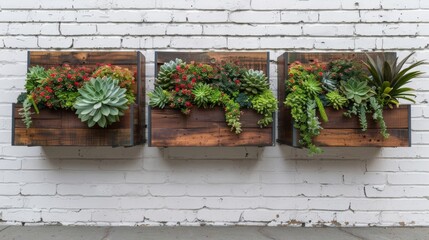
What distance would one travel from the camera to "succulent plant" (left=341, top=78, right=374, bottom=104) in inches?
88.2

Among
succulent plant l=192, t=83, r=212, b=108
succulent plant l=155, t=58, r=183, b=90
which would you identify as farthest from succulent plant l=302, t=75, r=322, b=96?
succulent plant l=155, t=58, r=183, b=90

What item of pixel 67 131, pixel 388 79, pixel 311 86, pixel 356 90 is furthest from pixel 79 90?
pixel 388 79

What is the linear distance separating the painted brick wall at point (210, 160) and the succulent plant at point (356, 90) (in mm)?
513

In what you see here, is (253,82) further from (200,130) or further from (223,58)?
(200,130)

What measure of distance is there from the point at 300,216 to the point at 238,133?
914mm

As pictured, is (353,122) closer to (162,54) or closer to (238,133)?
(238,133)

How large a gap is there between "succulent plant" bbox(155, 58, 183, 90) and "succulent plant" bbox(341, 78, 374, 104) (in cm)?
110

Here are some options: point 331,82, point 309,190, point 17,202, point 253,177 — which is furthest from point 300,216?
point 17,202

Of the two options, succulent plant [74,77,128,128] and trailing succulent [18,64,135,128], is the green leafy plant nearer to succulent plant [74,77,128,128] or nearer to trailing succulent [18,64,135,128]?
trailing succulent [18,64,135,128]

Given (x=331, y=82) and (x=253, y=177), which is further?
(x=253, y=177)

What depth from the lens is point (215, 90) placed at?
89.5 inches

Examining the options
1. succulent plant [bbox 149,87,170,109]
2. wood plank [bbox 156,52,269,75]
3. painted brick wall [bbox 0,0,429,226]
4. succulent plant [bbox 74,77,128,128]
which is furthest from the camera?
painted brick wall [bbox 0,0,429,226]

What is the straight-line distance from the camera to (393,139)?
7.57ft

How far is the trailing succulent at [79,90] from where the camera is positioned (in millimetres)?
2170
